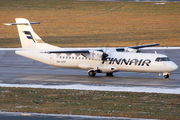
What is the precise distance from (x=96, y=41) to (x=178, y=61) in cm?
2804

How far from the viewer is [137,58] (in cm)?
3081

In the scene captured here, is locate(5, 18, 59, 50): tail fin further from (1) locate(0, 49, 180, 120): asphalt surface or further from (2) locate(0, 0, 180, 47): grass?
(2) locate(0, 0, 180, 47): grass

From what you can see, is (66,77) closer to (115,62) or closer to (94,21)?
(115,62)

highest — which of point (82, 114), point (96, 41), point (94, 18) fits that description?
point (94, 18)

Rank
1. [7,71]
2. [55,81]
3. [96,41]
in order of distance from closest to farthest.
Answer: [55,81]
[7,71]
[96,41]

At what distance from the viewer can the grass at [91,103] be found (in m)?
18.0

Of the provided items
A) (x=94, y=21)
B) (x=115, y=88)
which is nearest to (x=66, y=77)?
(x=115, y=88)

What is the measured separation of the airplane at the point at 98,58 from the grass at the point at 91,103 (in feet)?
23.2

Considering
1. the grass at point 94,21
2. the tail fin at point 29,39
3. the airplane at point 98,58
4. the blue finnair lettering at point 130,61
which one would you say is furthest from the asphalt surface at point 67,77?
the grass at point 94,21

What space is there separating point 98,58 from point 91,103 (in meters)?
11.0

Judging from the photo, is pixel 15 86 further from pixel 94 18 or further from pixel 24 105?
pixel 94 18

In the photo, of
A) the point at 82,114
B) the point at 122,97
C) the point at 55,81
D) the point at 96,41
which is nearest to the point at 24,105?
the point at 82,114

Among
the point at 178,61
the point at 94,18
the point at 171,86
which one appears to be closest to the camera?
the point at 171,86

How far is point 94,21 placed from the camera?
8306cm
